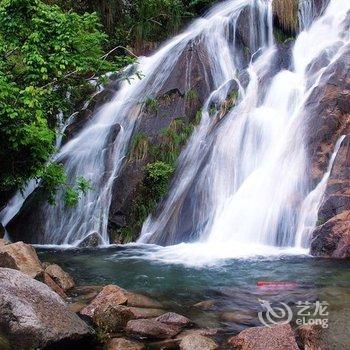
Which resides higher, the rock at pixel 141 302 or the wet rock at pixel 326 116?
the wet rock at pixel 326 116

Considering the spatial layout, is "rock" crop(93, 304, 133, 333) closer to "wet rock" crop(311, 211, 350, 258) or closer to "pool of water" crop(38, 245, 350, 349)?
"pool of water" crop(38, 245, 350, 349)

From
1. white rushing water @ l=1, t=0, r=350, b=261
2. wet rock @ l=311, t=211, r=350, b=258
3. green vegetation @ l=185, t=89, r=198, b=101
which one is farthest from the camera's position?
green vegetation @ l=185, t=89, r=198, b=101

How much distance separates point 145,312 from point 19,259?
2111mm

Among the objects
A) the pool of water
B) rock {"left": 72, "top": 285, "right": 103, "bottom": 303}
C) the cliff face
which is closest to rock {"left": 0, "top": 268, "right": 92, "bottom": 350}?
rock {"left": 72, "top": 285, "right": 103, "bottom": 303}

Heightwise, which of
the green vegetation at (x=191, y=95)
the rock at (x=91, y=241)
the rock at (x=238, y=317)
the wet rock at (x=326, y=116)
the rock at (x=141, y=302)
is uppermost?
the green vegetation at (x=191, y=95)

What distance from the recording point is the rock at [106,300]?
18.0ft

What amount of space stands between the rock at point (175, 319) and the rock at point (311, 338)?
49.5 inches

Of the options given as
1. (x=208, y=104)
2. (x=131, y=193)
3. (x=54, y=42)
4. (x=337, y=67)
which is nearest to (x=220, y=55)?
(x=208, y=104)

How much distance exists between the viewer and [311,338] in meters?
4.53

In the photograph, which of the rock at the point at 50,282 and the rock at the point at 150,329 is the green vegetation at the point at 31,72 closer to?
the rock at the point at 50,282

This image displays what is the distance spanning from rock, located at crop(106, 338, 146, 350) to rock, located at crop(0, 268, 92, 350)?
0.24 m

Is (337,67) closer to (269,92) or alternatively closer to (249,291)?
(269,92)

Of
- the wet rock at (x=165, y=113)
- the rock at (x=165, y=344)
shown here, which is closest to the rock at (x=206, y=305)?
the rock at (x=165, y=344)

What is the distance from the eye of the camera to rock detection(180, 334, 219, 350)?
4.52 meters
